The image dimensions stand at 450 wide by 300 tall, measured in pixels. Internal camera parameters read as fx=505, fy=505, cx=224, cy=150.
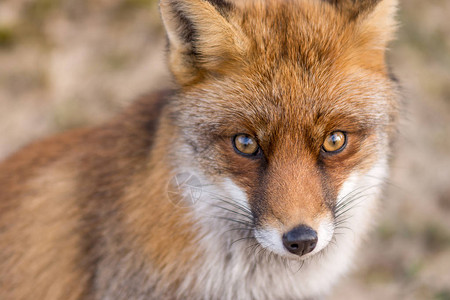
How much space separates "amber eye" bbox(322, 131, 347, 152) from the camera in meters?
2.85

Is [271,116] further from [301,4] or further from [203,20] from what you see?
[301,4]

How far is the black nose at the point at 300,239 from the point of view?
2543 mm

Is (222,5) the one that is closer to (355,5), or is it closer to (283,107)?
(283,107)

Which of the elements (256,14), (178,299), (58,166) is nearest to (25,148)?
(58,166)

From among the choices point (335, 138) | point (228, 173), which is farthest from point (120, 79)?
point (335, 138)

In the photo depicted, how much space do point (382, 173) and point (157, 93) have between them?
173 centimetres

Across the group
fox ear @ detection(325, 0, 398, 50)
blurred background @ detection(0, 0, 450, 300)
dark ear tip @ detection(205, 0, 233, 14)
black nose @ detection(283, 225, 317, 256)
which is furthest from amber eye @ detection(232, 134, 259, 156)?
blurred background @ detection(0, 0, 450, 300)

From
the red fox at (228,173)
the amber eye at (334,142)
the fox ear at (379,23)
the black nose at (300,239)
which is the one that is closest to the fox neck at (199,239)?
the red fox at (228,173)

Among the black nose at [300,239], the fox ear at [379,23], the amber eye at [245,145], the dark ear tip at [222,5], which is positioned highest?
the dark ear tip at [222,5]

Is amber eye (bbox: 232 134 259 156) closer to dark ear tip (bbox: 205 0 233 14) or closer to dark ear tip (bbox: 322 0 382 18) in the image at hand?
dark ear tip (bbox: 205 0 233 14)

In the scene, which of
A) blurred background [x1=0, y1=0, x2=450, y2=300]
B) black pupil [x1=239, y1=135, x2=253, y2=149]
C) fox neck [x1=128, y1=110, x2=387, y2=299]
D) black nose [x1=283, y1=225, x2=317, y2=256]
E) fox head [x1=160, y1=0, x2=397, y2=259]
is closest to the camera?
black nose [x1=283, y1=225, x2=317, y2=256]

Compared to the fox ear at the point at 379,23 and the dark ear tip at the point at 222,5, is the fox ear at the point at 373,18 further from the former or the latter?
the dark ear tip at the point at 222,5

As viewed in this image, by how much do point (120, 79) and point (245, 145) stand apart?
413 centimetres

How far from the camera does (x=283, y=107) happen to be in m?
2.77
